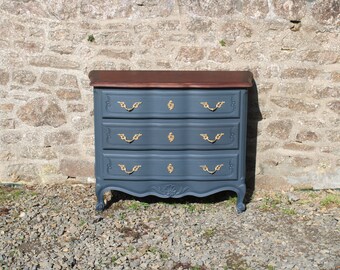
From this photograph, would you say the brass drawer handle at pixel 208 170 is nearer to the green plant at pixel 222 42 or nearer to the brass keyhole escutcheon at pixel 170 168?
the brass keyhole escutcheon at pixel 170 168

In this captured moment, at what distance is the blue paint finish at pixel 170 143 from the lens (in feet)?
16.0

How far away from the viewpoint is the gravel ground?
4289 millimetres

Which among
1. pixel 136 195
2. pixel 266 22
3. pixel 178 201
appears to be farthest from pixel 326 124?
pixel 136 195

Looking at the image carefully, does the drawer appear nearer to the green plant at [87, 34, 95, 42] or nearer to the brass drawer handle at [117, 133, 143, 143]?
the brass drawer handle at [117, 133, 143, 143]

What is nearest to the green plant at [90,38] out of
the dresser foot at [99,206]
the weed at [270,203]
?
the dresser foot at [99,206]

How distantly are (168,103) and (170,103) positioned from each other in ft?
0.06

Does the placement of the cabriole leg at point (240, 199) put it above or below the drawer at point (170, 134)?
below

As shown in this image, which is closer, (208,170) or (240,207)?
(208,170)

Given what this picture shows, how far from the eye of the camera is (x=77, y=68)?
5.39m

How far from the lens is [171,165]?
500 cm

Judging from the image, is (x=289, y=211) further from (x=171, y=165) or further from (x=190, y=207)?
(x=171, y=165)

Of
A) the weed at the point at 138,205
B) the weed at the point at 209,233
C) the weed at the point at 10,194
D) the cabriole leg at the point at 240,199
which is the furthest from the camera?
the weed at the point at 10,194

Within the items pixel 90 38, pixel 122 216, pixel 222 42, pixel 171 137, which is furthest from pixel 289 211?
pixel 90 38

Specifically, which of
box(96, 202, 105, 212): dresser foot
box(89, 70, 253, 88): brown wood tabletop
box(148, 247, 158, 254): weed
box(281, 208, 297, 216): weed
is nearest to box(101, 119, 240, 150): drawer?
box(89, 70, 253, 88): brown wood tabletop
